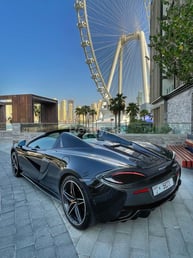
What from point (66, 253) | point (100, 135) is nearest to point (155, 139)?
point (100, 135)

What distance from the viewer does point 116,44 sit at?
30.7m

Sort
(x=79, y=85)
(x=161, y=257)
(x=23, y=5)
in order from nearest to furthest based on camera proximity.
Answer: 1. (x=161, y=257)
2. (x=23, y=5)
3. (x=79, y=85)

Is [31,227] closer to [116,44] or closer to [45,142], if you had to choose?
[45,142]

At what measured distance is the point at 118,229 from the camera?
2.09m

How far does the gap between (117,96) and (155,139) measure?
2296 cm

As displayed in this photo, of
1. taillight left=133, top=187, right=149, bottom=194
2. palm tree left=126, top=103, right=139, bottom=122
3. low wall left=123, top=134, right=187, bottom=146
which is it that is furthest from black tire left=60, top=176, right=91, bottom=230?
palm tree left=126, top=103, right=139, bottom=122

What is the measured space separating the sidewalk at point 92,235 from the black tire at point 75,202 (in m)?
0.10

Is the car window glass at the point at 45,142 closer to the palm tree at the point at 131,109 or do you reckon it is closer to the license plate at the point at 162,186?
the license plate at the point at 162,186

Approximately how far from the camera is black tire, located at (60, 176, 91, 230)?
6.47 feet

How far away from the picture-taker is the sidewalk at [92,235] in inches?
68.4

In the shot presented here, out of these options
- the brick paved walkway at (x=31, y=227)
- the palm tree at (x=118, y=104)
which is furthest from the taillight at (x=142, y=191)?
the palm tree at (x=118, y=104)

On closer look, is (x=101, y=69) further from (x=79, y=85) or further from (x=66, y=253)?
(x=66, y=253)

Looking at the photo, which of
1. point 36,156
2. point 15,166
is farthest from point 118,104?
point 36,156

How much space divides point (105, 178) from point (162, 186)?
2.16 feet
